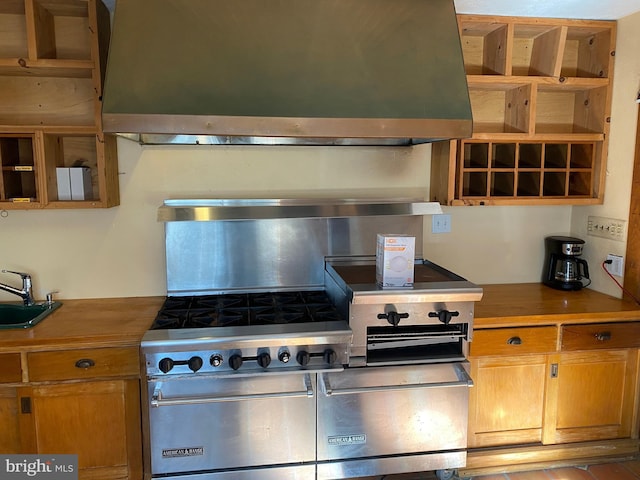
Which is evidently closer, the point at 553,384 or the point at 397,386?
the point at 397,386

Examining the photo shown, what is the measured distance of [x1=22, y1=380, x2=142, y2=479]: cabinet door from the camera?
6.00 feet

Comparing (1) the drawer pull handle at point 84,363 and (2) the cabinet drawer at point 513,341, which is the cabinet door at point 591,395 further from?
(1) the drawer pull handle at point 84,363

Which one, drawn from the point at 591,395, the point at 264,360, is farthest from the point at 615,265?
the point at 264,360

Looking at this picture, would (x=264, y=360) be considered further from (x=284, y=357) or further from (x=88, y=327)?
(x=88, y=327)

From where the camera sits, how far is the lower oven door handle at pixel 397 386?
6.00 ft

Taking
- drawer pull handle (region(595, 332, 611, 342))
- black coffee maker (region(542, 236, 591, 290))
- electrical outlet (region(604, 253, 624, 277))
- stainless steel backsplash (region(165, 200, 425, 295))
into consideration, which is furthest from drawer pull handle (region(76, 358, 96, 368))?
electrical outlet (region(604, 253, 624, 277))

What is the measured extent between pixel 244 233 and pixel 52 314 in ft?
3.04

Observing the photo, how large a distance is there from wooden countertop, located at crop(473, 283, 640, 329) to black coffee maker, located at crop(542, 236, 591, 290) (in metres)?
0.05

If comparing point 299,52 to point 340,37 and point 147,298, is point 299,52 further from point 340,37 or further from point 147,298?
point 147,298

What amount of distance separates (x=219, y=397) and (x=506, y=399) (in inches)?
51.6

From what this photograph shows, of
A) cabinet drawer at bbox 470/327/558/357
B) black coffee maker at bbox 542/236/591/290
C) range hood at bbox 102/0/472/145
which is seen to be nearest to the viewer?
range hood at bbox 102/0/472/145

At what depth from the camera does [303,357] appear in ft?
5.80

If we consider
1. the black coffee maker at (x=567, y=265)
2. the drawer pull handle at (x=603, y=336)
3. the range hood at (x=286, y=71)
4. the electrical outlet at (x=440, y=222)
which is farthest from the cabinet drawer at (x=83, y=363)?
the black coffee maker at (x=567, y=265)

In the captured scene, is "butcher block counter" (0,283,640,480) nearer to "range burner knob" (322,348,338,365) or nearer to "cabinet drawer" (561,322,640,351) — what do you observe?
"cabinet drawer" (561,322,640,351)
